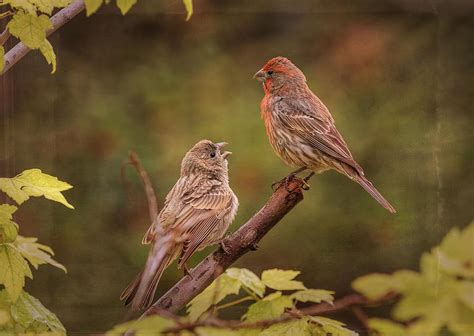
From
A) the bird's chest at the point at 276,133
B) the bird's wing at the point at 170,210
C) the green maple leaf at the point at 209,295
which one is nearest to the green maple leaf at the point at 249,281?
the green maple leaf at the point at 209,295

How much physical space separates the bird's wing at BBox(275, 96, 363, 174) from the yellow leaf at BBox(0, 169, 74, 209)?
2709 millimetres

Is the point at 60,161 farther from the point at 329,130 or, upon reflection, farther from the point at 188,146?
the point at 329,130

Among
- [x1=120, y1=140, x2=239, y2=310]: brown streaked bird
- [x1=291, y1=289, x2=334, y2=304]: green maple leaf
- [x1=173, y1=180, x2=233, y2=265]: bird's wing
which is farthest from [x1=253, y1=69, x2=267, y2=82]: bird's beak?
[x1=291, y1=289, x2=334, y2=304]: green maple leaf

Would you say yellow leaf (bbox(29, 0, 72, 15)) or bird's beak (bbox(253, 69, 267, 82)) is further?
bird's beak (bbox(253, 69, 267, 82))

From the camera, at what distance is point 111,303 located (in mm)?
5930

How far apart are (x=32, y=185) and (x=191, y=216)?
4.15ft

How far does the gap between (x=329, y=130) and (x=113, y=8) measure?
6.51 ft

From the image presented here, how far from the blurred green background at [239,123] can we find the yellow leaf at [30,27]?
2582mm

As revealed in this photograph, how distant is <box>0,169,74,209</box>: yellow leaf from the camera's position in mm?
3547

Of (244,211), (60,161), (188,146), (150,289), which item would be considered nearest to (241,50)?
(188,146)

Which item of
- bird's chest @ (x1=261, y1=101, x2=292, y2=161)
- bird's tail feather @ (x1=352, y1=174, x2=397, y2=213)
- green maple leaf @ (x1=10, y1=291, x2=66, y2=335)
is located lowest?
green maple leaf @ (x1=10, y1=291, x2=66, y2=335)

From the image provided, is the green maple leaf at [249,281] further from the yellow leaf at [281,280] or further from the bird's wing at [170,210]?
the bird's wing at [170,210]

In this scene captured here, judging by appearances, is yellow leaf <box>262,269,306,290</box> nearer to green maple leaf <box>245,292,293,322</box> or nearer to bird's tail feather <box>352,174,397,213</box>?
green maple leaf <box>245,292,293,322</box>

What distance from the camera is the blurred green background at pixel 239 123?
614 cm
